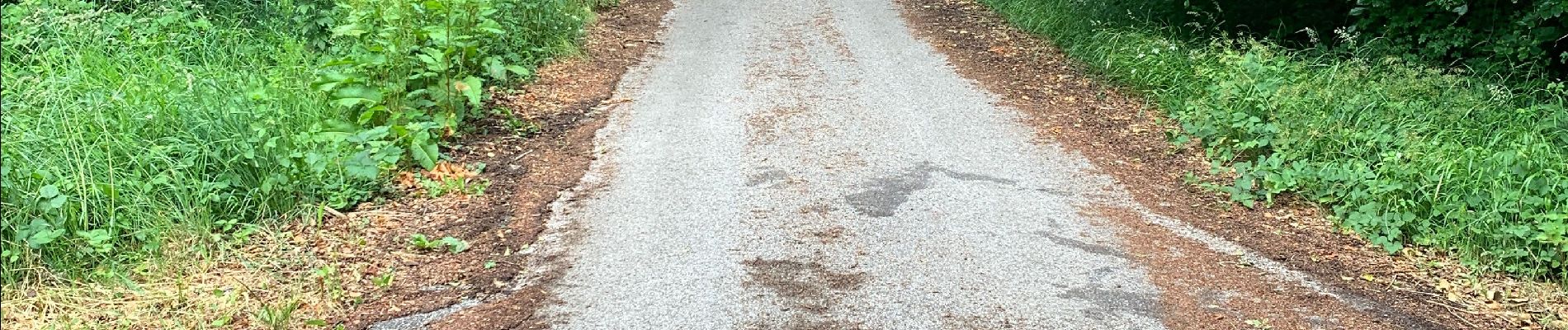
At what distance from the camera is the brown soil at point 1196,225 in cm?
421

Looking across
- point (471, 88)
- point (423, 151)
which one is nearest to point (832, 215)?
point (423, 151)

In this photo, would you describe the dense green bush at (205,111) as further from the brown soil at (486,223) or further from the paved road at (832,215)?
the paved road at (832,215)

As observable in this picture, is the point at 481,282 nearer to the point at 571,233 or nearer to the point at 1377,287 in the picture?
the point at 571,233

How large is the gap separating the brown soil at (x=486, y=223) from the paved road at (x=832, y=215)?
178 millimetres

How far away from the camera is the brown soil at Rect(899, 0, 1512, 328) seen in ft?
13.8

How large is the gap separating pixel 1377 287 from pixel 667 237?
296 cm

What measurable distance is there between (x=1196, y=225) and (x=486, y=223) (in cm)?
328

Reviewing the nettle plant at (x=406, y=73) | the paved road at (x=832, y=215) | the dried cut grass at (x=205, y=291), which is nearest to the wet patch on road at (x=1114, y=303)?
the paved road at (x=832, y=215)

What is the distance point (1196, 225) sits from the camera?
16.9 feet

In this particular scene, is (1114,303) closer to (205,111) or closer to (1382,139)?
(1382,139)

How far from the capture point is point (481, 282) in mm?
4273

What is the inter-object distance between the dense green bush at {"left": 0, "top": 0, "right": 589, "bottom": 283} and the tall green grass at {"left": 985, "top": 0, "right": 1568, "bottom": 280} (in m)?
4.26

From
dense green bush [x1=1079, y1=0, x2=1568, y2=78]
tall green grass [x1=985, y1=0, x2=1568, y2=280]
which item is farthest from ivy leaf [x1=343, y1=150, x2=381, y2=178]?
dense green bush [x1=1079, y1=0, x2=1568, y2=78]

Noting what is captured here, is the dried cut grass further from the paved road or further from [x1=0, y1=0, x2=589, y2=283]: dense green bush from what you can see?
the paved road
